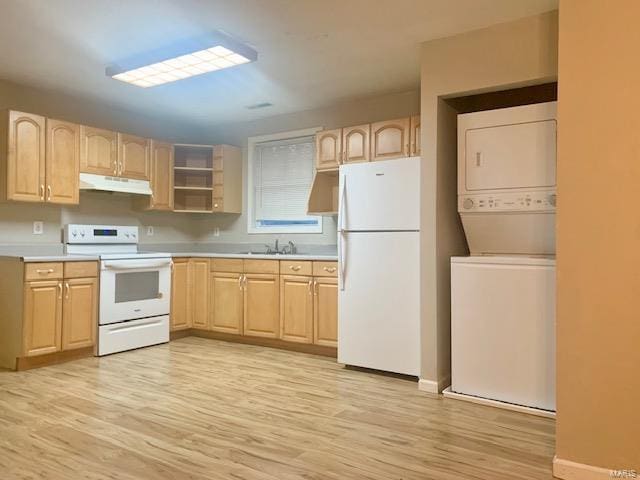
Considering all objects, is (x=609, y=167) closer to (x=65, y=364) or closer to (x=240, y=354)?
(x=240, y=354)

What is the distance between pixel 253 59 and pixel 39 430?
271cm

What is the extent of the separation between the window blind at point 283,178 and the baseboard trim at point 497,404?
2680mm

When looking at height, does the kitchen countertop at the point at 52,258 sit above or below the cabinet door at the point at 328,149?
below

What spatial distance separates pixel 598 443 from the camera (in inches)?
82.7

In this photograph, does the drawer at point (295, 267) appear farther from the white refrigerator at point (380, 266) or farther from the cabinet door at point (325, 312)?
the white refrigerator at point (380, 266)

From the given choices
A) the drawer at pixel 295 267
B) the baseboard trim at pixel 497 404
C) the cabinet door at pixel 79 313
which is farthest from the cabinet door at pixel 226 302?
the baseboard trim at pixel 497 404

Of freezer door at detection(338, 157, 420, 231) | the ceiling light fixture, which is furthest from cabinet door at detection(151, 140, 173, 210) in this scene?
freezer door at detection(338, 157, 420, 231)

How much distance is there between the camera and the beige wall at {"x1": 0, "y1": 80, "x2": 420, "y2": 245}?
446 centimetres

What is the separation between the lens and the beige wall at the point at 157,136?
4.46 m

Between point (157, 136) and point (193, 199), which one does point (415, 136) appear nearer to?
point (193, 199)

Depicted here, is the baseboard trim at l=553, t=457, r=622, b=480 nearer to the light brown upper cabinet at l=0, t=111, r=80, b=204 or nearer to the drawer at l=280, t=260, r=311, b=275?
the drawer at l=280, t=260, r=311, b=275

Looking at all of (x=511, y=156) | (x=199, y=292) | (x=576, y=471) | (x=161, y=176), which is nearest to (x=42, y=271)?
(x=199, y=292)

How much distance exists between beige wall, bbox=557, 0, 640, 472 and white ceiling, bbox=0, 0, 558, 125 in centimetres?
89

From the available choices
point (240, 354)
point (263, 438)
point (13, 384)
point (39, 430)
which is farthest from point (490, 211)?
point (13, 384)
